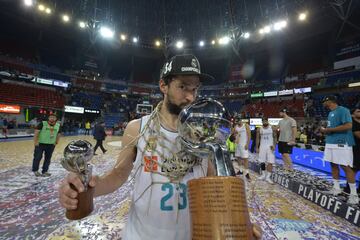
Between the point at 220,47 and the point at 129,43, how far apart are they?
546 inches

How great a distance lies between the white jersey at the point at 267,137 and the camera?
5.68 m

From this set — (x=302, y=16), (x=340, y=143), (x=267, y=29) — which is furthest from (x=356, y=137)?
(x=267, y=29)

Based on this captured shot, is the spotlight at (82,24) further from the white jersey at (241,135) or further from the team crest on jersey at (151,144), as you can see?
the team crest on jersey at (151,144)

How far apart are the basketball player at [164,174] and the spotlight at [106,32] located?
2880 centimetres

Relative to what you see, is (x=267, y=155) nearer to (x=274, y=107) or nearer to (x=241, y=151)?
(x=241, y=151)

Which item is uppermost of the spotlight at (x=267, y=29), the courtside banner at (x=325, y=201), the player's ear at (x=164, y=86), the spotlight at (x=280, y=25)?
the spotlight at (x=267, y=29)

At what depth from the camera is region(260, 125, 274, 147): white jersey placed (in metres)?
5.68

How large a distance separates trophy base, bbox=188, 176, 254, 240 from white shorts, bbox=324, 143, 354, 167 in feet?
14.5

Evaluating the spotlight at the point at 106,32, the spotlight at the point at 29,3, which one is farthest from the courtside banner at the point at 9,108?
the spotlight at the point at 106,32

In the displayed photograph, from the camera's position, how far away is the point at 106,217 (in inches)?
123

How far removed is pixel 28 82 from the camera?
76.0ft

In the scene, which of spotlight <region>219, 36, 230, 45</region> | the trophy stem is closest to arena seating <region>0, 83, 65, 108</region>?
spotlight <region>219, 36, 230, 45</region>

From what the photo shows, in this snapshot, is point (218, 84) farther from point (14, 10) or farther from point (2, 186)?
point (2, 186)

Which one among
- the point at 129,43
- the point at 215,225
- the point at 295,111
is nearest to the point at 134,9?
the point at 129,43
